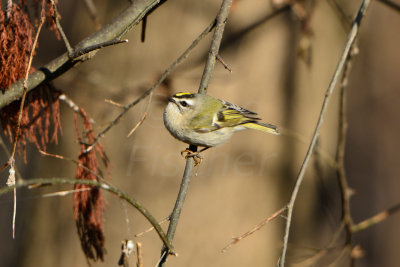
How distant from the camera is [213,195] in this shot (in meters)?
3.06

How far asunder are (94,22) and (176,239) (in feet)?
5.03

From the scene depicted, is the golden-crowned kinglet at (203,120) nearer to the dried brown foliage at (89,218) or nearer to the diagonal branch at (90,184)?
the dried brown foliage at (89,218)

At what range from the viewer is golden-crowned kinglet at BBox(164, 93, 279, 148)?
242cm

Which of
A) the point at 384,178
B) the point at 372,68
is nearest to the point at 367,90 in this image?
the point at 372,68

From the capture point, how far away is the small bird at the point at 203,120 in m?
2.42

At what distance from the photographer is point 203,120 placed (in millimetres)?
2521

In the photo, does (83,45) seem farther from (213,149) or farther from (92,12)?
(213,149)

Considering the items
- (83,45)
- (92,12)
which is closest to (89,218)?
(83,45)

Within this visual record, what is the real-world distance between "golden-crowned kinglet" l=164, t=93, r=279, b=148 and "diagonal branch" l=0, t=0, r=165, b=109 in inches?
24.2

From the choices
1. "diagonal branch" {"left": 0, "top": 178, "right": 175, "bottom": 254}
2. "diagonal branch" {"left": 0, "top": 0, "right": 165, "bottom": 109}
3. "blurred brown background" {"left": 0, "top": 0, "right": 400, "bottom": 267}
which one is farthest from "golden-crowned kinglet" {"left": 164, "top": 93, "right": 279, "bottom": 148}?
"diagonal branch" {"left": 0, "top": 178, "right": 175, "bottom": 254}

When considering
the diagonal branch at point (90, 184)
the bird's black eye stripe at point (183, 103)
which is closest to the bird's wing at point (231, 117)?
the bird's black eye stripe at point (183, 103)

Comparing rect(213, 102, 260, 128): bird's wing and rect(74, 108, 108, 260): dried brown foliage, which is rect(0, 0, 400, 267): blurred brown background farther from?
rect(74, 108, 108, 260): dried brown foliage

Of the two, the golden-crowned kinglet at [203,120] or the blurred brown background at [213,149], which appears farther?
the blurred brown background at [213,149]

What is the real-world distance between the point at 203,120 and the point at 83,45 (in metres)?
0.99
